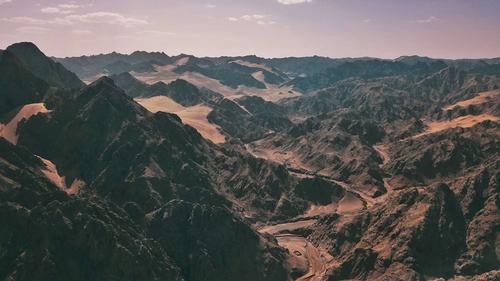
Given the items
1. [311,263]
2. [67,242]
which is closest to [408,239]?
[311,263]

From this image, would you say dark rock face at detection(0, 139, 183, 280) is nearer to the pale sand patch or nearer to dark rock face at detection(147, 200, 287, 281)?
dark rock face at detection(147, 200, 287, 281)

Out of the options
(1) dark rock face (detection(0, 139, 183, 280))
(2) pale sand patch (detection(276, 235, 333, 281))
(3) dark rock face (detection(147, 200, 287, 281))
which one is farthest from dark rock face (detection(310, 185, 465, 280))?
(1) dark rock face (detection(0, 139, 183, 280))

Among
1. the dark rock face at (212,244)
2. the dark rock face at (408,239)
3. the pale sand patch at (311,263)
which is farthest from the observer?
the pale sand patch at (311,263)

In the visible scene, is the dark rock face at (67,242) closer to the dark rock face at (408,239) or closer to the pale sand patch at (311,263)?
the pale sand patch at (311,263)

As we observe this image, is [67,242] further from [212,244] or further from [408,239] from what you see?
[408,239]

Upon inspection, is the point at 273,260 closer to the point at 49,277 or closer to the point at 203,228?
the point at 203,228

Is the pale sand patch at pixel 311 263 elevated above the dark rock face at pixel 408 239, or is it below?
below

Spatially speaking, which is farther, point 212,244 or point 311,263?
point 311,263

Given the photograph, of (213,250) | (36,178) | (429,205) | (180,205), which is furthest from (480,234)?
(36,178)

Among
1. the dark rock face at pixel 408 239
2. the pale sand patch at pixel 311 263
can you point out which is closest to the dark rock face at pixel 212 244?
the pale sand patch at pixel 311 263

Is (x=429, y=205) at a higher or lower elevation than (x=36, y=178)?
lower

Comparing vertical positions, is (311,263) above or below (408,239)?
below
